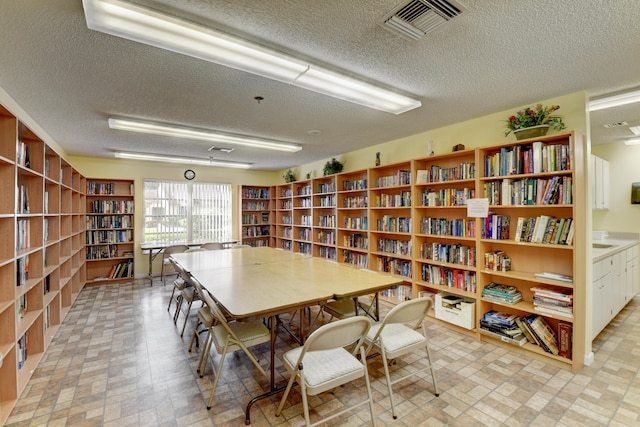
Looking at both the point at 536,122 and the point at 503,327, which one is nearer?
the point at 536,122

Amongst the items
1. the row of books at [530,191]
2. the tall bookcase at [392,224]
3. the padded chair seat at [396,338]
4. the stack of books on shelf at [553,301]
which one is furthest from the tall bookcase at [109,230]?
the stack of books on shelf at [553,301]

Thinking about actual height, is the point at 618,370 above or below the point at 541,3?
below

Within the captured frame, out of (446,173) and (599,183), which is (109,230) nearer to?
(446,173)

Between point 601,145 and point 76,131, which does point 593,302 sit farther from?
point 76,131

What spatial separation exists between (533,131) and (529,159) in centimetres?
27

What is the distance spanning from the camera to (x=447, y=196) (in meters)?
3.58

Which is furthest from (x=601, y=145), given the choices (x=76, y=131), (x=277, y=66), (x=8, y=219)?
(x=76, y=131)

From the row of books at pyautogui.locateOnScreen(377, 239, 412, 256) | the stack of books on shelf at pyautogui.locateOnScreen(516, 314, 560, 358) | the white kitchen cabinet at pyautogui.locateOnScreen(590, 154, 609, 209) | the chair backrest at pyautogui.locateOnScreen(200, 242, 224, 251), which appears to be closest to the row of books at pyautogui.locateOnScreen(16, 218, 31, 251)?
the chair backrest at pyautogui.locateOnScreen(200, 242, 224, 251)

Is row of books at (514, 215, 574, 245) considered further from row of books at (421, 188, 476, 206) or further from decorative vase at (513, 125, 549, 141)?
decorative vase at (513, 125, 549, 141)

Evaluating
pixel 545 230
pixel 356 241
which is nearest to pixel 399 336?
pixel 545 230

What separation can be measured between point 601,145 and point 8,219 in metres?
7.69

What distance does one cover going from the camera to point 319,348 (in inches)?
64.9

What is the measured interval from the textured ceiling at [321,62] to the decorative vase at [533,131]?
34 cm

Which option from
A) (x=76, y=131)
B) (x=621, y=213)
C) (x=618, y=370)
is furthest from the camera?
(x=621, y=213)
